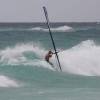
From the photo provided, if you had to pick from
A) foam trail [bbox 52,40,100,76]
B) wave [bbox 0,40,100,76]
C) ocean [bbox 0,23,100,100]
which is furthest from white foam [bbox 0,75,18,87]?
foam trail [bbox 52,40,100,76]

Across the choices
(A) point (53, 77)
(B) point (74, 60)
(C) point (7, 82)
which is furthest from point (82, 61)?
(C) point (7, 82)

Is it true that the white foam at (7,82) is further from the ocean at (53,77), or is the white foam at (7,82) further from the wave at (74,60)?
the wave at (74,60)

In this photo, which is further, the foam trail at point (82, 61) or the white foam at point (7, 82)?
the foam trail at point (82, 61)

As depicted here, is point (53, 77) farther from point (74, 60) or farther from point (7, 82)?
point (74, 60)

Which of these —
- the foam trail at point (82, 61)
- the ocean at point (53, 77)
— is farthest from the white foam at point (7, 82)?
the foam trail at point (82, 61)

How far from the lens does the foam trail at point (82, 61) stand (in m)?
24.3

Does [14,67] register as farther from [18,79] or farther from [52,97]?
[52,97]

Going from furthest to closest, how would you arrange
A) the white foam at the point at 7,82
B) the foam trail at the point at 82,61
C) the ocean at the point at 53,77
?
1. the foam trail at the point at 82,61
2. the white foam at the point at 7,82
3. the ocean at the point at 53,77

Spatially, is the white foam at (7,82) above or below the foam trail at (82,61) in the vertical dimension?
below

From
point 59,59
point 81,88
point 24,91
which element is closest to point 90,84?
point 81,88

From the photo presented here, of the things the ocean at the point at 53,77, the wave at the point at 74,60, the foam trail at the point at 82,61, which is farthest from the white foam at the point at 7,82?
the foam trail at the point at 82,61

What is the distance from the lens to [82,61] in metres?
26.2

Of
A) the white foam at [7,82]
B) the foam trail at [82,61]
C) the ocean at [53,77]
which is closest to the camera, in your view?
the ocean at [53,77]

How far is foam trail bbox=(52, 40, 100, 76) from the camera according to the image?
79.8ft
